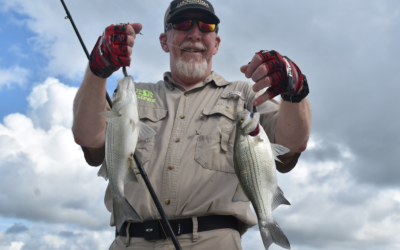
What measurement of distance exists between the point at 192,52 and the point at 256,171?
2144mm

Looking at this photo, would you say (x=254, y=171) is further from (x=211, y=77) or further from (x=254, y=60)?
(x=211, y=77)

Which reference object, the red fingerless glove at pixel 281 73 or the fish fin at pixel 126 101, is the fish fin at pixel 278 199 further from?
the fish fin at pixel 126 101

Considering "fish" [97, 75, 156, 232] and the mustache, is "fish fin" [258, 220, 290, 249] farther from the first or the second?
the mustache

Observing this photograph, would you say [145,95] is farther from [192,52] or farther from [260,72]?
[260,72]

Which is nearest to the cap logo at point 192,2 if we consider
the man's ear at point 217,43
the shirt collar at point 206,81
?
the man's ear at point 217,43

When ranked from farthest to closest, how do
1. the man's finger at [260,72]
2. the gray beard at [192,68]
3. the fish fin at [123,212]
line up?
the gray beard at [192,68], the man's finger at [260,72], the fish fin at [123,212]

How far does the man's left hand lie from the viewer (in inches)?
112

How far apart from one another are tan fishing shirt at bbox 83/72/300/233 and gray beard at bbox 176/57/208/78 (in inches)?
5.9

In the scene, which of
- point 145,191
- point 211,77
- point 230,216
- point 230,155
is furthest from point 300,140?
point 145,191

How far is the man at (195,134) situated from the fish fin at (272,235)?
558 millimetres

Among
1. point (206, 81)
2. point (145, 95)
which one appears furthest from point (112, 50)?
point (206, 81)

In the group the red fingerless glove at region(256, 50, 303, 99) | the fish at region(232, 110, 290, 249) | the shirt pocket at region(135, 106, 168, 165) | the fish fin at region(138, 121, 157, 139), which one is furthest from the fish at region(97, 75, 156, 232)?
the red fingerless glove at region(256, 50, 303, 99)

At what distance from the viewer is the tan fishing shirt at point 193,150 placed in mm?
3275

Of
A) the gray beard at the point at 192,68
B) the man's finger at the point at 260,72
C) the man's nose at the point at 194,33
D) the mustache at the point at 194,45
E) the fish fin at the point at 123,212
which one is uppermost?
the man's nose at the point at 194,33
